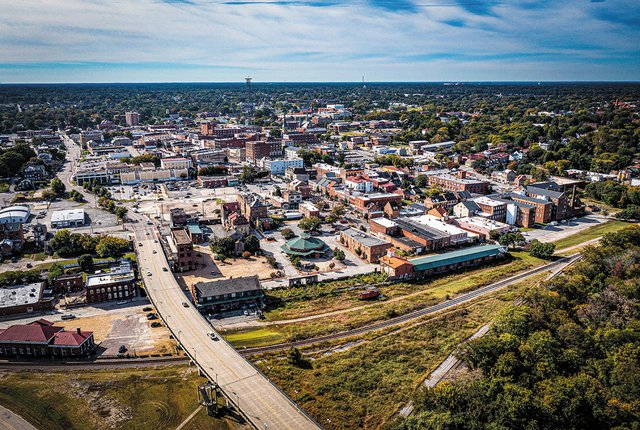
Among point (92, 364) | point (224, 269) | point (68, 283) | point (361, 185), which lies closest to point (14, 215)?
point (68, 283)

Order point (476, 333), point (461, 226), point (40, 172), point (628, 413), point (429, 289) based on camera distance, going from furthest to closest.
Answer: point (40, 172) < point (461, 226) < point (429, 289) < point (476, 333) < point (628, 413)

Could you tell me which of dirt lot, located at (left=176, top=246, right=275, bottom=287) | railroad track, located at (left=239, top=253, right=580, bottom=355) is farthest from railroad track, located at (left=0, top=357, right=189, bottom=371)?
dirt lot, located at (left=176, top=246, right=275, bottom=287)

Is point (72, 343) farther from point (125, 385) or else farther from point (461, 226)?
point (461, 226)

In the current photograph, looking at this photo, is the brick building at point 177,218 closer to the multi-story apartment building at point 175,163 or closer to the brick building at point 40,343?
the brick building at point 40,343

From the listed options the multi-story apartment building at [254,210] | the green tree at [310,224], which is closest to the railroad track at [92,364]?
the green tree at [310,224]

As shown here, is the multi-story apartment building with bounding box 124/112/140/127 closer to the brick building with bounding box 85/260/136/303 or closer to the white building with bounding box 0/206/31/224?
the white building with bounding box 0/206/31/224

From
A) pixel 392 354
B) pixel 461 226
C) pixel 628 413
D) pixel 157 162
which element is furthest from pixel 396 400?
pixel 157 162
